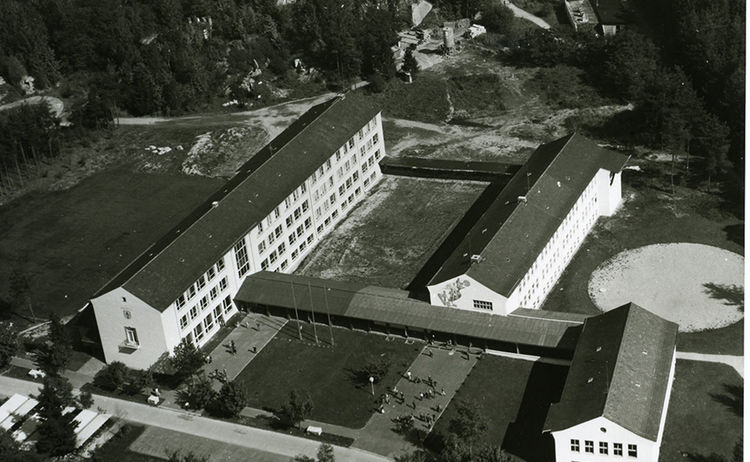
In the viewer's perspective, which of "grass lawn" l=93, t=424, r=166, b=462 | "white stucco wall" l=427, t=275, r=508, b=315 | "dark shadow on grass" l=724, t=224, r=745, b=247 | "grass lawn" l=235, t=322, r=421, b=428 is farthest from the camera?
"dark shadow on grass" l=724, t=224, r=745, b=247

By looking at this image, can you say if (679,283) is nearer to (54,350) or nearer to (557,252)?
(557,252)

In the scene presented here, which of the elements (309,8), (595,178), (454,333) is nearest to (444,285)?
(454,333)

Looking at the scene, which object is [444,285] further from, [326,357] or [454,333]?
[326,357]

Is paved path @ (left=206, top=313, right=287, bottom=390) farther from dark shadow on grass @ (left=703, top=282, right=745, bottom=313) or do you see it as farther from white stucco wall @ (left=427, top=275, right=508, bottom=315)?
dark shadow on grass @ (left=703, top=282, right=745, bottom=313)

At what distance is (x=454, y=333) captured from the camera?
8288cm

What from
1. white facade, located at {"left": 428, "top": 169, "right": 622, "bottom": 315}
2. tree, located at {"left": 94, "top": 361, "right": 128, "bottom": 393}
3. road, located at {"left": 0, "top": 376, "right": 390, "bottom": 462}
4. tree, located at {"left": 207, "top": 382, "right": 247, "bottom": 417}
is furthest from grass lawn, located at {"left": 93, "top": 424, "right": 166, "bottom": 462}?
white facade, located at {"left": 428, "top": 169, "right": 622, "bottom": 315}

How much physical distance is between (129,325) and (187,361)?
802 centimetres

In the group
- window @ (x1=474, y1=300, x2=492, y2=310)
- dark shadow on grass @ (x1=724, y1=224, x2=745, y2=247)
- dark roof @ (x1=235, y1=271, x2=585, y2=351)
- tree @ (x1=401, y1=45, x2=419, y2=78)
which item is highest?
tree @ (x1=401, y1=45, x2=419, y2=78)

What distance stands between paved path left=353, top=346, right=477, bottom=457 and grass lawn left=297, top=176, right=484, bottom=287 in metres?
15.4

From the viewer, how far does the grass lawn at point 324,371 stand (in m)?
78.1

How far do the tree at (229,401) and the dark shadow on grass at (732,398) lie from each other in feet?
122

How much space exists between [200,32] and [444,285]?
90.1m

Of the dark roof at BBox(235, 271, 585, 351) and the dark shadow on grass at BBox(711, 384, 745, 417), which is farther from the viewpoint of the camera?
the dark roof at BBox(235, 271, 585, 351)

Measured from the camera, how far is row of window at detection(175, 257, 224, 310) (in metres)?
85.3
